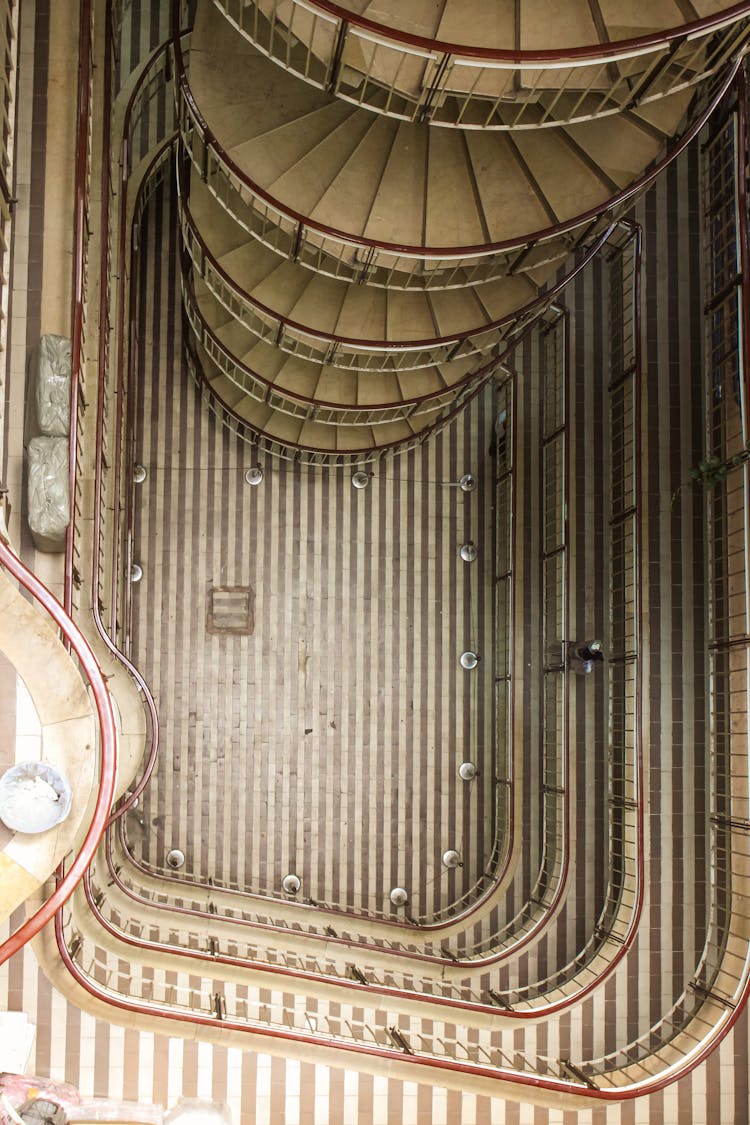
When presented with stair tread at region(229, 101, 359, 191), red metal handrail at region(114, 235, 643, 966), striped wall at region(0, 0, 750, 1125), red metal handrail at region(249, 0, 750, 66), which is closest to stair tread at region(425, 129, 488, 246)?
stair tread at region(229, 101, 359, 191)

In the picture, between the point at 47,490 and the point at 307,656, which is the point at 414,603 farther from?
the point at 47,490

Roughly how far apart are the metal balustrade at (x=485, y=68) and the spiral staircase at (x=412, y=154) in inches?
0.7

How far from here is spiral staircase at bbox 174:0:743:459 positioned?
5.48 m

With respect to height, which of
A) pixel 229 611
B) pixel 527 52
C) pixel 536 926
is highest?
pixel 527 52

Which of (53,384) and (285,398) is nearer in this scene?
(53,384)

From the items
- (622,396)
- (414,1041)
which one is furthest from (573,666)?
(414,1041)

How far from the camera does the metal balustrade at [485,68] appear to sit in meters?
5.16

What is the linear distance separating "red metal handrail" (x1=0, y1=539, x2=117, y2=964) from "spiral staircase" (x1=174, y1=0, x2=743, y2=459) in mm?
4039

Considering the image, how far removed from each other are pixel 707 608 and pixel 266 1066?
337 inches

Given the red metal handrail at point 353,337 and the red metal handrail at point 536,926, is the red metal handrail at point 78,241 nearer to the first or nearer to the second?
the red metal handrail at point 353,337

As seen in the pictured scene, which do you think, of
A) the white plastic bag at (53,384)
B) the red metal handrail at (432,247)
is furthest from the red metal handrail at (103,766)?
the red metal handrail at (432,247)

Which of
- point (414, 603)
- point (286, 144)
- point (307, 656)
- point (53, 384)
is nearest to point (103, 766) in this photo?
point (53, 384)

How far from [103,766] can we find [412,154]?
618 centimetres

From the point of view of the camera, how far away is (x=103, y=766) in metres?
5.56
